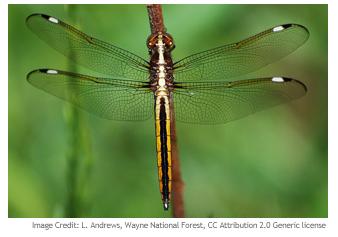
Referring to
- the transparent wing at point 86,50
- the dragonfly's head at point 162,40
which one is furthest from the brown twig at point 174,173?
the transparent wing at point 86,50

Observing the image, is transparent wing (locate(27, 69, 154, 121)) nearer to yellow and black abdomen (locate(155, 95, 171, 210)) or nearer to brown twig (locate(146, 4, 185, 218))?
yellow and black abdomen (locate(155, 95, 171, 210))

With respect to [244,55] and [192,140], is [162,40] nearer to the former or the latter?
[244,55]

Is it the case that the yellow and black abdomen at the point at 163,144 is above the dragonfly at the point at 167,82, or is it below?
below

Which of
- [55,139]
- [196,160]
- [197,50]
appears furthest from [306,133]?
[55,139]

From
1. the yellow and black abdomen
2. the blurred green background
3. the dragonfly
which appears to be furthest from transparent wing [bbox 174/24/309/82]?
the blurred green background

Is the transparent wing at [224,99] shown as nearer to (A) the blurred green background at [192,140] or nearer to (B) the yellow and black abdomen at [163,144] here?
(B) the yellow and black abdomen at [163,144]

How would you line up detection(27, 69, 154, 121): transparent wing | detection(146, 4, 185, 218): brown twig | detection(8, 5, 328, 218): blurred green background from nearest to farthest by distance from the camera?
detection(146, 4, 185, 218): brown twig
detection(27, 69, 154, 121): transparent wing
detection(8, 5, 328, 218): blurred green background
